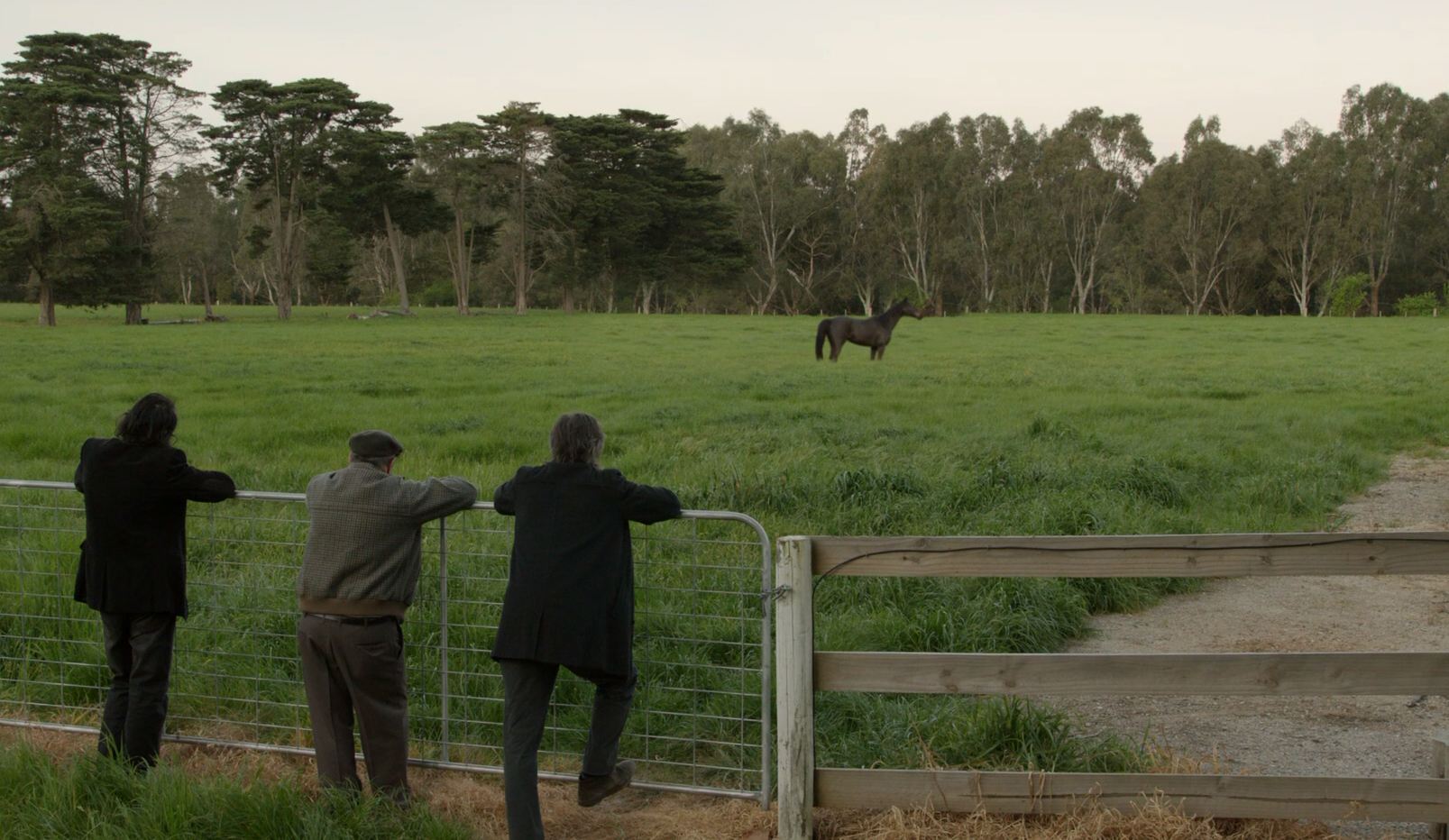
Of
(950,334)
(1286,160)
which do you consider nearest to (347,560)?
(950,334)

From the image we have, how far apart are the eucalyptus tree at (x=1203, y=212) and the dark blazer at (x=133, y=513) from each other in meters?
78.3

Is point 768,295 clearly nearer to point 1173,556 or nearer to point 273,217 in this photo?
point 273,217

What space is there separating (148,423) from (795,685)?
3.02 metres

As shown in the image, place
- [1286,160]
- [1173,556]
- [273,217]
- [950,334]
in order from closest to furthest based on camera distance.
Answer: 1. [1173,556]
2. [950,334]
3. [273,217]
4. [1286,160]

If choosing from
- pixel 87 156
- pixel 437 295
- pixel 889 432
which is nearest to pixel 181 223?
pixel 87 156

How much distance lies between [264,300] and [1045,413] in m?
97.2

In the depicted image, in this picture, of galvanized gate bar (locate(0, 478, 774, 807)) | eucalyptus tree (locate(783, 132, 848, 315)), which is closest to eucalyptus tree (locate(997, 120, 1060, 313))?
eucalyptus tree (locate(783, 132, 848, 315))

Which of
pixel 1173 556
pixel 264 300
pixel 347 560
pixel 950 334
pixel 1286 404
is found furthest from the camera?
pixel 264 300

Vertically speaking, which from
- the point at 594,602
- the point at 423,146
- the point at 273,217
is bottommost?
the point at 594,602

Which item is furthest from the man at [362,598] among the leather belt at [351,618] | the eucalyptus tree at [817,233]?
the eucalyptus tree at [817,233]

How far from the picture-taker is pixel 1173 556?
4531 millimetres

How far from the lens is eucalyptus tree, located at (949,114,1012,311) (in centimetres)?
8206

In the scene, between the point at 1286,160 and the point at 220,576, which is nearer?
the point at 220,576

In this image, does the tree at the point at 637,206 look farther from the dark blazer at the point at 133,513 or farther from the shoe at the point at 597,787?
the shoe at the point at 597,787
